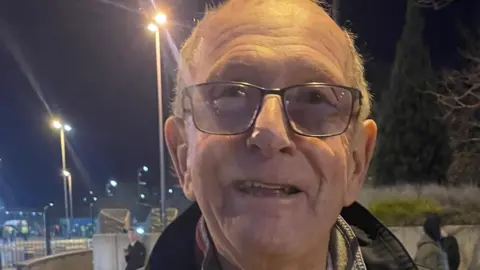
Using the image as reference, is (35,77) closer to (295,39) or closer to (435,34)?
(435,34)

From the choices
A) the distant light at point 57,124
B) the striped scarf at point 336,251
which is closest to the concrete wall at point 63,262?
the striped scarf at point 336,251

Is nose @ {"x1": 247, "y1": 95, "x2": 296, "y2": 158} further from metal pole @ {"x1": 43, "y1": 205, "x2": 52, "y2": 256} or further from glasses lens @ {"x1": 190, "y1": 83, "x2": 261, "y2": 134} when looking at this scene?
metal pole @ {"x1": 43, "y1": 205, "x2": 52, "y2": 256}

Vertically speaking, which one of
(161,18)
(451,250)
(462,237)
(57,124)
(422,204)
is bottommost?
(462,237)

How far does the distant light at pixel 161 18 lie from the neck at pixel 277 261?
13.4 m

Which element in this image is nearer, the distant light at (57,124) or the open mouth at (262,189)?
the open mouth at (262,189)

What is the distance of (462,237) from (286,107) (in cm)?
1052

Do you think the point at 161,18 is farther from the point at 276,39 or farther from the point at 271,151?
the point at 271,151

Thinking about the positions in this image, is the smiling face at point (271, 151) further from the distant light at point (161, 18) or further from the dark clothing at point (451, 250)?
the distant light at point (161, 18)

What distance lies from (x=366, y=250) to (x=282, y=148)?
29.1 inches

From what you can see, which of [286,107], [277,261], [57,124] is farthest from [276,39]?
[57,124]

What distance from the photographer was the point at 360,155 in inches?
56.9

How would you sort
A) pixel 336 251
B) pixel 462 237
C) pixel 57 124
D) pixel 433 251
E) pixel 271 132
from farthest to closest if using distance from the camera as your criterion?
pixel 57 124
pixel 462 237
pixel 433 251
pixel 336 251
pixel 271 132

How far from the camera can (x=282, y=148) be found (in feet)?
4.03

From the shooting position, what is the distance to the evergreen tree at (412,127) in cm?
1527
